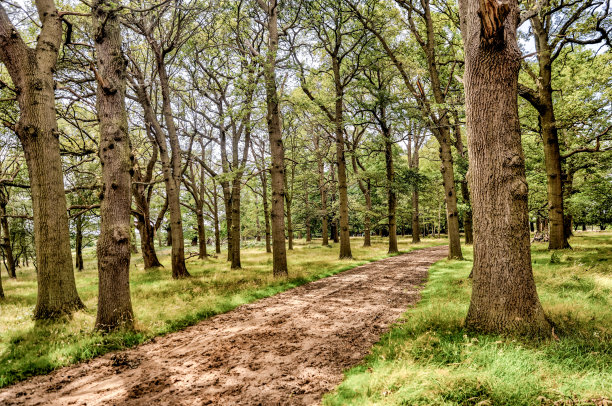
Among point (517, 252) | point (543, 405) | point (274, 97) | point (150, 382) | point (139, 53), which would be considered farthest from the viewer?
point (139, 53)

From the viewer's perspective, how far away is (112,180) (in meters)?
5.87

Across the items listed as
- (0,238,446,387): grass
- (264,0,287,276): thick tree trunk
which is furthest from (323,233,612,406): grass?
(264,0,287,276): thick tree trunk

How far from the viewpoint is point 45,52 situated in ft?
23.1

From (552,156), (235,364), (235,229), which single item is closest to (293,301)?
(235,364)

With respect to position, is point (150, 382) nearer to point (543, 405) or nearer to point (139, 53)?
point (543, 405)

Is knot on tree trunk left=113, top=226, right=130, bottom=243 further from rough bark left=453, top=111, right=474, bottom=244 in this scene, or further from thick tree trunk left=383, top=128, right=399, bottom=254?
rough bark left=453, top=111, right=474, bottom=244

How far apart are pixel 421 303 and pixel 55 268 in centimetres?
916

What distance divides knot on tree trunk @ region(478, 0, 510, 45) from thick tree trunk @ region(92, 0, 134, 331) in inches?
282

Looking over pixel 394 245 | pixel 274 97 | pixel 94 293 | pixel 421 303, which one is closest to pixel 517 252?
pixel 421 303

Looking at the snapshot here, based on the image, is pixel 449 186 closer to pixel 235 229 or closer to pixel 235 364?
pixel 235 229

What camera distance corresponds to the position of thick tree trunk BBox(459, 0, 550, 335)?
3.94 m

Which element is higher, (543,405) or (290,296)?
(543,405)

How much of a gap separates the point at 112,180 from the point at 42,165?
8.68ft

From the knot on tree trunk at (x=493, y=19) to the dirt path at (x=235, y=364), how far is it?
5.20m
